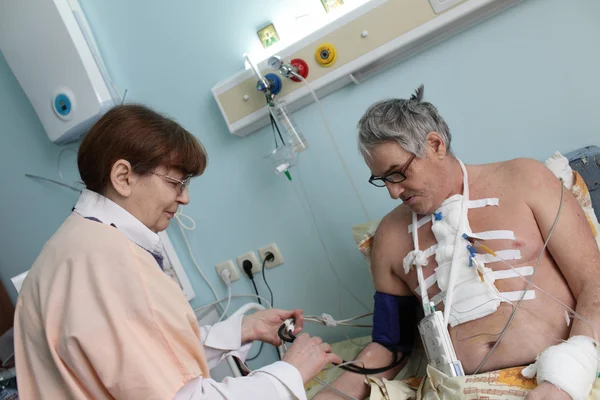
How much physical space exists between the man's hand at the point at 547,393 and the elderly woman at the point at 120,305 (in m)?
0.51

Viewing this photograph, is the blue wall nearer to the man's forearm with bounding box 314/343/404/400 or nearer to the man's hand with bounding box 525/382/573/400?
the man's forearm with bounding box 314/343/404/400

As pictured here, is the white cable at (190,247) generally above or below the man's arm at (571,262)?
above

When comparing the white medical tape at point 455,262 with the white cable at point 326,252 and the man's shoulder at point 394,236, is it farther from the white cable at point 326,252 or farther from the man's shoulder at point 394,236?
the white cable at point 326,252

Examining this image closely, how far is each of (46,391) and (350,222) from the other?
1.29 m

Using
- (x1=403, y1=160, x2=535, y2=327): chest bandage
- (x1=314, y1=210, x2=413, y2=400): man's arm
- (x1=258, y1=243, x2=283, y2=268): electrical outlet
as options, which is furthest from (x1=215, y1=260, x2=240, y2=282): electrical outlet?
(x1=403, y1=160, x2=535, y2=327): chest bandage

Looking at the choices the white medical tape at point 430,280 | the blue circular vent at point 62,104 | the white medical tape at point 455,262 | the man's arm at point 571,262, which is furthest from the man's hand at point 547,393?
the blue circular vent at point 62,104

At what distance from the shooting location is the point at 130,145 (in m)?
1.17

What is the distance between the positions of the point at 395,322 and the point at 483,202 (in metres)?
0.49

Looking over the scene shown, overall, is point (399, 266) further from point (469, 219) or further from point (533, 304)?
point (533, 304)

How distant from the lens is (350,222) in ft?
6.59

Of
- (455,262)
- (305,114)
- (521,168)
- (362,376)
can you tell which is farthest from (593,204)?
(305,114)

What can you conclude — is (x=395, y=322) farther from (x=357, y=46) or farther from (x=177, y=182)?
(x=357, y=46)

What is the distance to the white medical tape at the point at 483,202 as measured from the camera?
1.45 metres

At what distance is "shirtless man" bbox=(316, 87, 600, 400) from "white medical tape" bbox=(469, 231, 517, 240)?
1 centimetres
